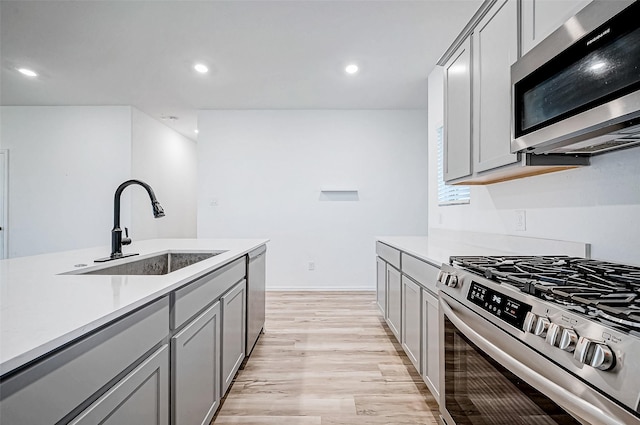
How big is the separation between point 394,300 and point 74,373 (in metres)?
2.31

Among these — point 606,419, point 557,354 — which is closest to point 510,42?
point 557,354

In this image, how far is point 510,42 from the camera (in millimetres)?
1599

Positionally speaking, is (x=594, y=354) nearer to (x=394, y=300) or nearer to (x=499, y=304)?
(x=499, y=304)

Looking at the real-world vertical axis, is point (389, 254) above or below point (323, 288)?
above

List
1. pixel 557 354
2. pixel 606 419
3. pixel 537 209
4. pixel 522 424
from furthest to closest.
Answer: pixel 537 209
pixel 522 424
pixel 557 354
pixel 606 419

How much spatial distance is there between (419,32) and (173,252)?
2732 mm

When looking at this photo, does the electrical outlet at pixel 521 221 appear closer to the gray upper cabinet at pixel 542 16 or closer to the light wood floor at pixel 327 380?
the gray upper cabinet at pixel 542 16

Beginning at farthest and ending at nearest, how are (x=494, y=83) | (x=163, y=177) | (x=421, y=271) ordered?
1. (x=163, y=177)
2. (x=421, y=271)
3. (x=494, y=83)

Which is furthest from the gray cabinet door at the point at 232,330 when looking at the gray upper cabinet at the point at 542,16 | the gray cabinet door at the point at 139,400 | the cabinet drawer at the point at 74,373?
the gray upper cabinet at the point at 542,16

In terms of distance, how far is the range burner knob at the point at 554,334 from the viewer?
0.73m

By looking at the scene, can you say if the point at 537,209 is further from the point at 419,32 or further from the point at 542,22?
the point at 419,32

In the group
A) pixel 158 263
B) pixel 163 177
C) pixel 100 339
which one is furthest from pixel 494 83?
pixel 163 177

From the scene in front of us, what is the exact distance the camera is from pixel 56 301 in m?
0.89

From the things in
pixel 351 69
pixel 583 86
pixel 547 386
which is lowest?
pixel 547 386
